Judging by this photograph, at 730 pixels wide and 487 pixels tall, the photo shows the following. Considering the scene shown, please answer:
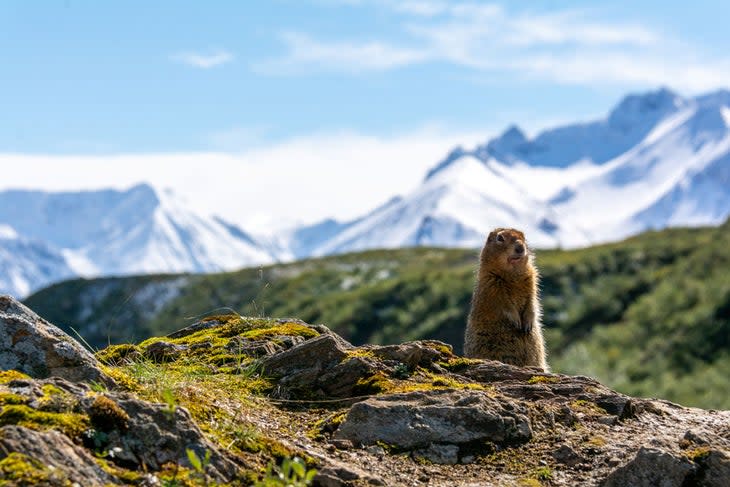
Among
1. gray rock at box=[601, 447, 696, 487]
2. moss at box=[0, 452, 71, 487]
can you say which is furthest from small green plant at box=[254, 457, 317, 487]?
gray rock at box=[601, 447, 696, 487]

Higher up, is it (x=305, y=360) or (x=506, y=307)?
(x=506, y=307)

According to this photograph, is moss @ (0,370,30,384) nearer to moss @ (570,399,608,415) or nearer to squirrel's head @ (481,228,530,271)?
moss @ (570,399,608,415)

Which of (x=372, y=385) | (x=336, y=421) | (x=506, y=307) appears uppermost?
(x=506, y=307)

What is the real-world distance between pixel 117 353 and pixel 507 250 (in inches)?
313

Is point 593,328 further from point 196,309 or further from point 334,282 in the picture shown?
point 196,309

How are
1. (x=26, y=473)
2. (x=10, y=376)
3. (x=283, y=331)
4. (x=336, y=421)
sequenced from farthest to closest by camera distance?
(x=283, y=331)
(x=336, y=421)
(x=10, y=376)
(x=26, y=473)

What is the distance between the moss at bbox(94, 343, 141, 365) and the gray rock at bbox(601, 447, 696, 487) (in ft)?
18.6

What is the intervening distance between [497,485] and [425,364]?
319 cm

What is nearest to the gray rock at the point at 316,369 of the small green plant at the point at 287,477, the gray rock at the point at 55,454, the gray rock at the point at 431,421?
the gray rock at the point at 431,421

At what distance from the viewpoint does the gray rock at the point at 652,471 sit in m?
8.88

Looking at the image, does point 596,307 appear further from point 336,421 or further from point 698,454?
point 336,421

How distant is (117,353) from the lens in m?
11.9

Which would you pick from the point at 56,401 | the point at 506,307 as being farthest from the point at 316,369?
the point at 506,307

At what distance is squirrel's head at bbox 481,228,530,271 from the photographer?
1716cm
